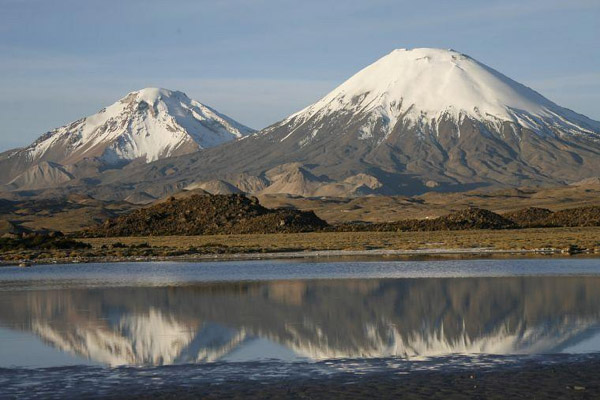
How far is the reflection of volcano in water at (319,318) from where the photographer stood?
19.6 metres

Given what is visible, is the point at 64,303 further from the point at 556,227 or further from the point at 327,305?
the point at 556,227

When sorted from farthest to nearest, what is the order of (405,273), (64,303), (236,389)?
1. (405,273)
2. (64,303)
3. (236,389)

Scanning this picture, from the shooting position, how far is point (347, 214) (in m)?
158

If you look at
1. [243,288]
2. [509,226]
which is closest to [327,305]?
[243,288]

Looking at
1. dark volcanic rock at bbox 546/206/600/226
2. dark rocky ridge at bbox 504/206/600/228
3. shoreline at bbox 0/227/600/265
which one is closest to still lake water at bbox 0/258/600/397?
shoreline at bbox 0/227/600/265

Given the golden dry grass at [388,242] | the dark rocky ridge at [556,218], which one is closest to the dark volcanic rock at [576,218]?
the dark rocky ridge at [556,218]

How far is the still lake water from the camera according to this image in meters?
17.6

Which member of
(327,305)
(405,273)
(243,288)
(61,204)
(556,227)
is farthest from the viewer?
(61,204)

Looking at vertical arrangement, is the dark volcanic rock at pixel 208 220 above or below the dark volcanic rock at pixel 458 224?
above

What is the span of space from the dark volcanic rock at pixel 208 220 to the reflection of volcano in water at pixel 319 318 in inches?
2239

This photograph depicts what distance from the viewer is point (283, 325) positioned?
2317cm

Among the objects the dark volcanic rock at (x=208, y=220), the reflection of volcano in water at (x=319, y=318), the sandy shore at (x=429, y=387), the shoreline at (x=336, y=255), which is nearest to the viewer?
the sandy shore at (x=429, y=387)

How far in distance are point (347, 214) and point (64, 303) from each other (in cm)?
12884

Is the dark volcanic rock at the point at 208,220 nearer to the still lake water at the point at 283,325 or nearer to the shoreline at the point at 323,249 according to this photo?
the shoreline at the point at 323,249
